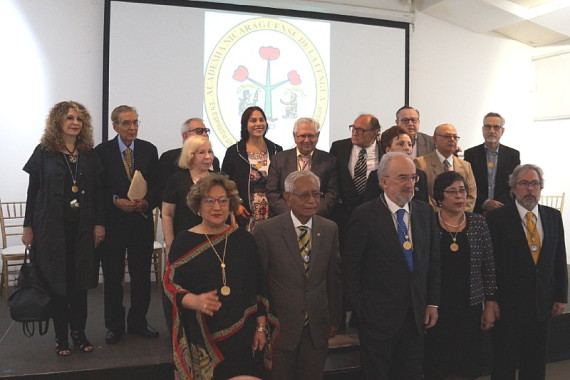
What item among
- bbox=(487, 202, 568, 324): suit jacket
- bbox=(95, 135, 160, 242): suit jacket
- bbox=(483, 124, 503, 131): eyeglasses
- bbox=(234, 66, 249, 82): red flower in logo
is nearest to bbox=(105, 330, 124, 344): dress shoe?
bbox=(95, 135, 160, 242): suit jacket

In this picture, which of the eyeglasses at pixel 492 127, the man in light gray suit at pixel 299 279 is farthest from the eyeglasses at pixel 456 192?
the eyeglasses at pixel 492 127

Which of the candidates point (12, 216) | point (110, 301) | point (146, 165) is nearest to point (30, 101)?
point (12, 216)

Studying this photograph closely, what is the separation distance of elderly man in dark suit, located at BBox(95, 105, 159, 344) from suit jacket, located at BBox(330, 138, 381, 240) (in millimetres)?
1237

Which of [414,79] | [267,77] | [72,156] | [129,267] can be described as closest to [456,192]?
[129,267]

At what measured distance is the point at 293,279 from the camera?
2395 mm

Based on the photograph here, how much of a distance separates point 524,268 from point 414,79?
4.35 meters

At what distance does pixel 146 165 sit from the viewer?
11.2 ft

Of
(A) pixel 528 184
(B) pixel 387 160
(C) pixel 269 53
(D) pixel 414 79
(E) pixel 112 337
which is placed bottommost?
(E) pixel 112 337

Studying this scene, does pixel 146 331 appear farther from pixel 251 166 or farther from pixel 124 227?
pixel 251 166

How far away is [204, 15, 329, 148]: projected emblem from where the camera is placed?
5.77 meters

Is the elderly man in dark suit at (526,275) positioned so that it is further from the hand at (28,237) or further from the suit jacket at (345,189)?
the hand at (28,237)

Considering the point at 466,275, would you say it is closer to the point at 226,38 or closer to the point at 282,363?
the point at 282,363

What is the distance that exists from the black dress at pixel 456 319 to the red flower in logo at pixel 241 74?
3.74 metres

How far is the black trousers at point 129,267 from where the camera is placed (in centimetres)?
328
